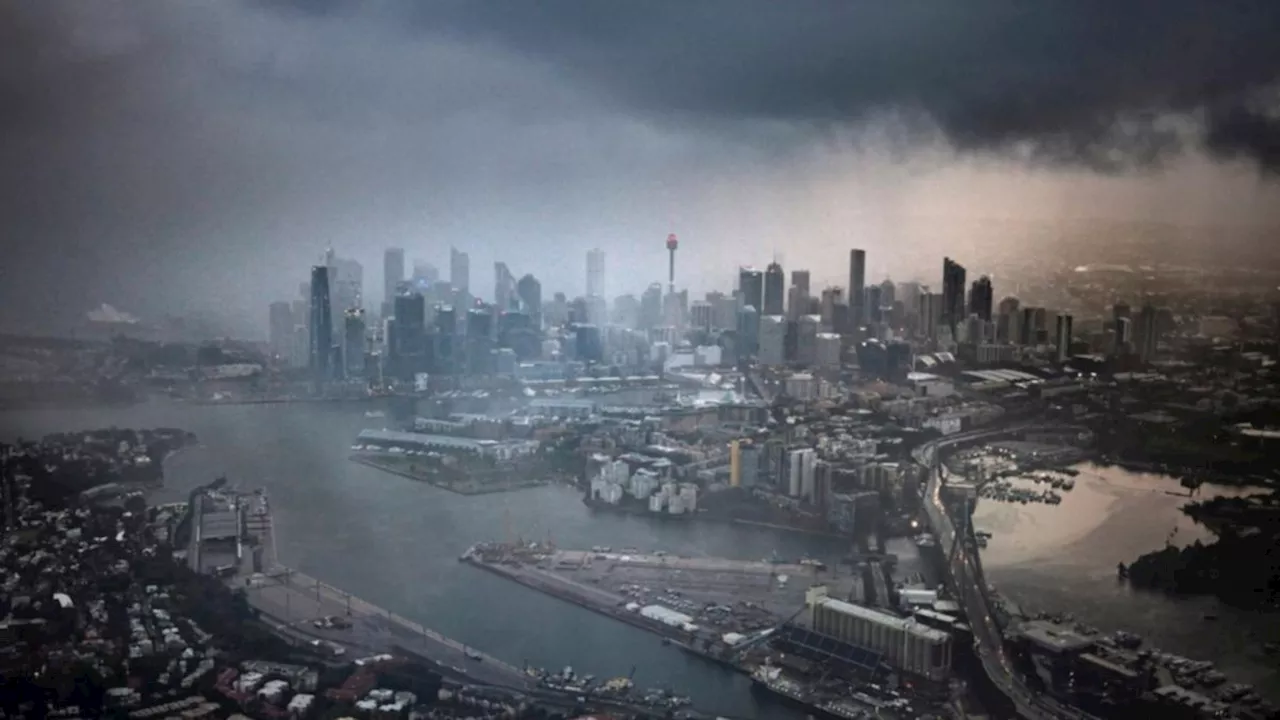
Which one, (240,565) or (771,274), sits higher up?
(771,274)

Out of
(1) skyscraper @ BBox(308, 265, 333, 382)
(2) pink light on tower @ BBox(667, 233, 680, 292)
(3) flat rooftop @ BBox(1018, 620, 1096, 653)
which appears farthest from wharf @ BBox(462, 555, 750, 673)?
(2) pink light on tower @ BBox(667, 233, 680, 292)

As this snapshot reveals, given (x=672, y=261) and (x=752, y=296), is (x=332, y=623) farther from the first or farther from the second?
(x=752, y=296)

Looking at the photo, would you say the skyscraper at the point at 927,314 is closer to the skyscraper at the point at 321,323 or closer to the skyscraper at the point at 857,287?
the skyscraper at the point at 857,287

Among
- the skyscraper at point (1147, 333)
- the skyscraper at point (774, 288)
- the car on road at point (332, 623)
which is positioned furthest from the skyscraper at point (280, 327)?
the skyscraper at point (1147, 333)

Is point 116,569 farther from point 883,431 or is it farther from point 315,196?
point 883,431

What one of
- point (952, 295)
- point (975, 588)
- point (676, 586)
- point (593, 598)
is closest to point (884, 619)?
point (975, 588)

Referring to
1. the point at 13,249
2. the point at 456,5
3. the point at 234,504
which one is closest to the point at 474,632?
the point at 234,504
